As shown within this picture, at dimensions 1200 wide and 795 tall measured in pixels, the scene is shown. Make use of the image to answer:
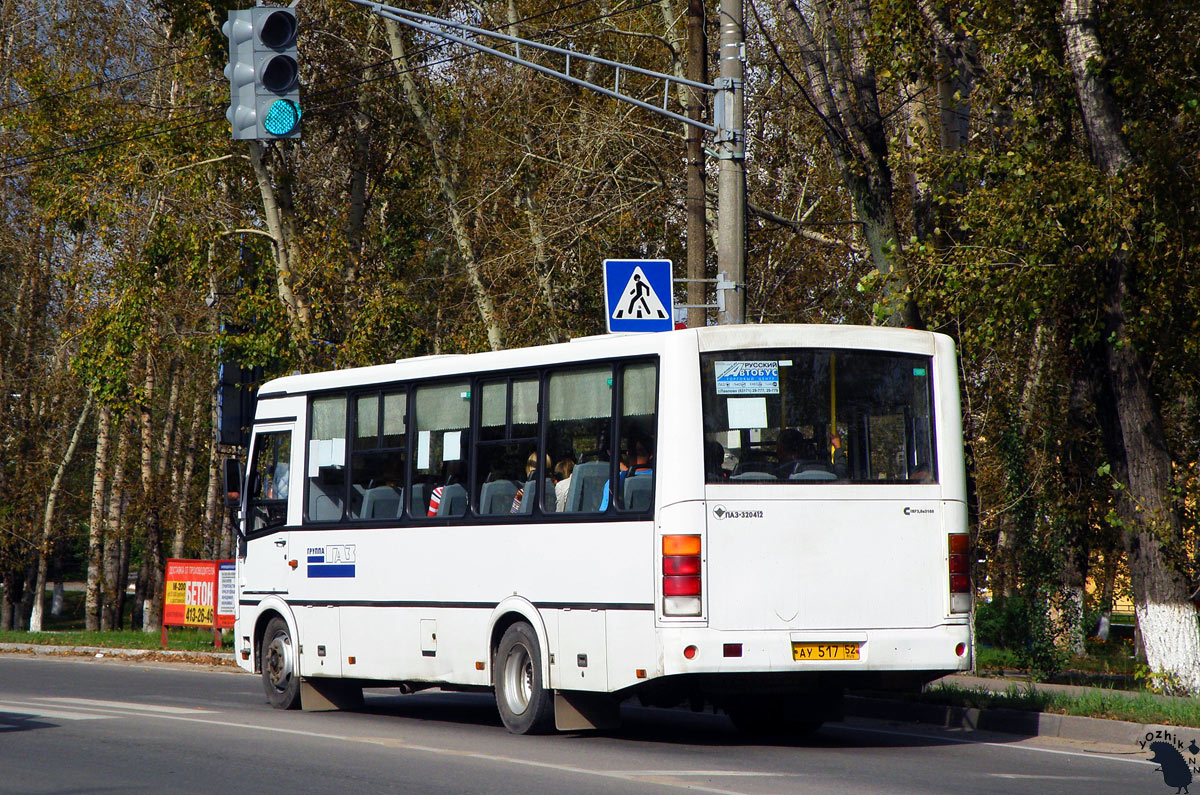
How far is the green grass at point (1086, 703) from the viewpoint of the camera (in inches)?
480

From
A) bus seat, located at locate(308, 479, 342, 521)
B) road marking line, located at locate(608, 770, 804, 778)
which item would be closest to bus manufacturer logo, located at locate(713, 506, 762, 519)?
road marking line, located at locate(608, 770, 804, 778)

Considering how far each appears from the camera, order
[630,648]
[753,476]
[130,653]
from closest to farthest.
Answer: [753,476] < [630,648] < [130,653]

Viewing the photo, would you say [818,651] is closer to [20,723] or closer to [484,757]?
[484,757]

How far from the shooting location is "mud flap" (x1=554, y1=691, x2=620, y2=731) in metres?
12.6

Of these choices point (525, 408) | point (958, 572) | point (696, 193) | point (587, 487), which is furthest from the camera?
point (696, 193)

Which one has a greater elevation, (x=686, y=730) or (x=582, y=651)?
(x=582, y=651)

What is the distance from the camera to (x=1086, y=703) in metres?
13.0

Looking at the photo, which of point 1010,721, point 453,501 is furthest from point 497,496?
point 1010,721

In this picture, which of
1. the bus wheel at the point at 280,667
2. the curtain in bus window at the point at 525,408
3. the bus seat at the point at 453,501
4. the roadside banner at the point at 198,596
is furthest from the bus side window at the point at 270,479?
the roadside banner at the point at 198,596

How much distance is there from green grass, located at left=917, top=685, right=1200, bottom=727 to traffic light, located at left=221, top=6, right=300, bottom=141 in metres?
7.37

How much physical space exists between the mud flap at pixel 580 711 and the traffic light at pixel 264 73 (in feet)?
16.3

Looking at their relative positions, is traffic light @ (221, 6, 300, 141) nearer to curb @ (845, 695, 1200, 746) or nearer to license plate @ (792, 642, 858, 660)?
license plate @ (792, 642, 858, 660)


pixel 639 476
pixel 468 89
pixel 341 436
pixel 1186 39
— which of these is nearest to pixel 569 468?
pixel 639 476

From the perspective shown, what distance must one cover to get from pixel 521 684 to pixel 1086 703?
14.7 feet
